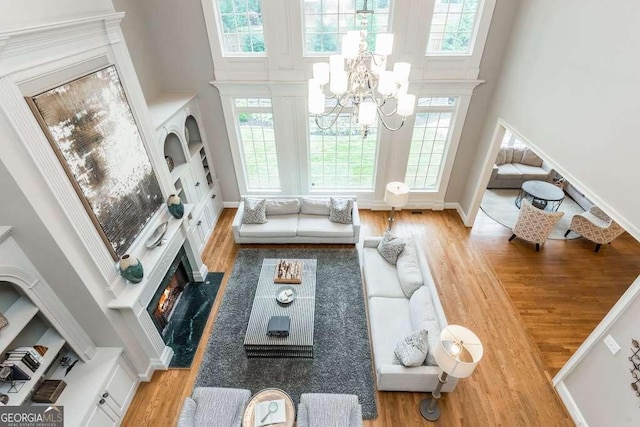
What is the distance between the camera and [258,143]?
654cm

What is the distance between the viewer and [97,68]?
3.24 m

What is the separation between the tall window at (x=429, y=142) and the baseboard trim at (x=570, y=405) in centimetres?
421

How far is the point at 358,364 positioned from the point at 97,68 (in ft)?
15.3

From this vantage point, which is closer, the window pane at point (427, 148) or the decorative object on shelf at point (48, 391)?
the decorative object on shelf at point (48, 391)

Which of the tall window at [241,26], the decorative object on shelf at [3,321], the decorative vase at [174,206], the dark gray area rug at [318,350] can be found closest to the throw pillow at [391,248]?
the dark gray area rug at [318,350]

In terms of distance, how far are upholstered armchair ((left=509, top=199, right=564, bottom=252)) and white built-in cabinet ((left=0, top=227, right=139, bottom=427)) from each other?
677 centimetres

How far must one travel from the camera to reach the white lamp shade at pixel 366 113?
9.35 ft

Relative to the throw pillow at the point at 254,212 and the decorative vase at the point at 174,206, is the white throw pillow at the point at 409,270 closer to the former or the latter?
the throw pillow at the point at 254,212

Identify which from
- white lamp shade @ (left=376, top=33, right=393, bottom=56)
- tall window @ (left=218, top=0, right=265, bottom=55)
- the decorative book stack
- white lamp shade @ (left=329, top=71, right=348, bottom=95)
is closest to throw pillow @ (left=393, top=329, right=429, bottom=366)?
white lamp shade @ (left=329, top=71, right=348, bottom=95)

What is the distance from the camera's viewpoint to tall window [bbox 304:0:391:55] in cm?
511

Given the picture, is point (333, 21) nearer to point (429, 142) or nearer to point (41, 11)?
point (429, 142)

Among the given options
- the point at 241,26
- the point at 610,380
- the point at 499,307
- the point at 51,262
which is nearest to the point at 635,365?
the point at 610,380

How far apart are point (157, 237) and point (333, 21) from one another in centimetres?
439

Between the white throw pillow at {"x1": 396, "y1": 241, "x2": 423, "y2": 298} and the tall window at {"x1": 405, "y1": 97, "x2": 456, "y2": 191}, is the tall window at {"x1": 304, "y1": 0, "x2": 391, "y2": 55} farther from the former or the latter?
the white throw pillow at {"x1": 396, "y1": 241, "x2": 423, "y2": 298}
